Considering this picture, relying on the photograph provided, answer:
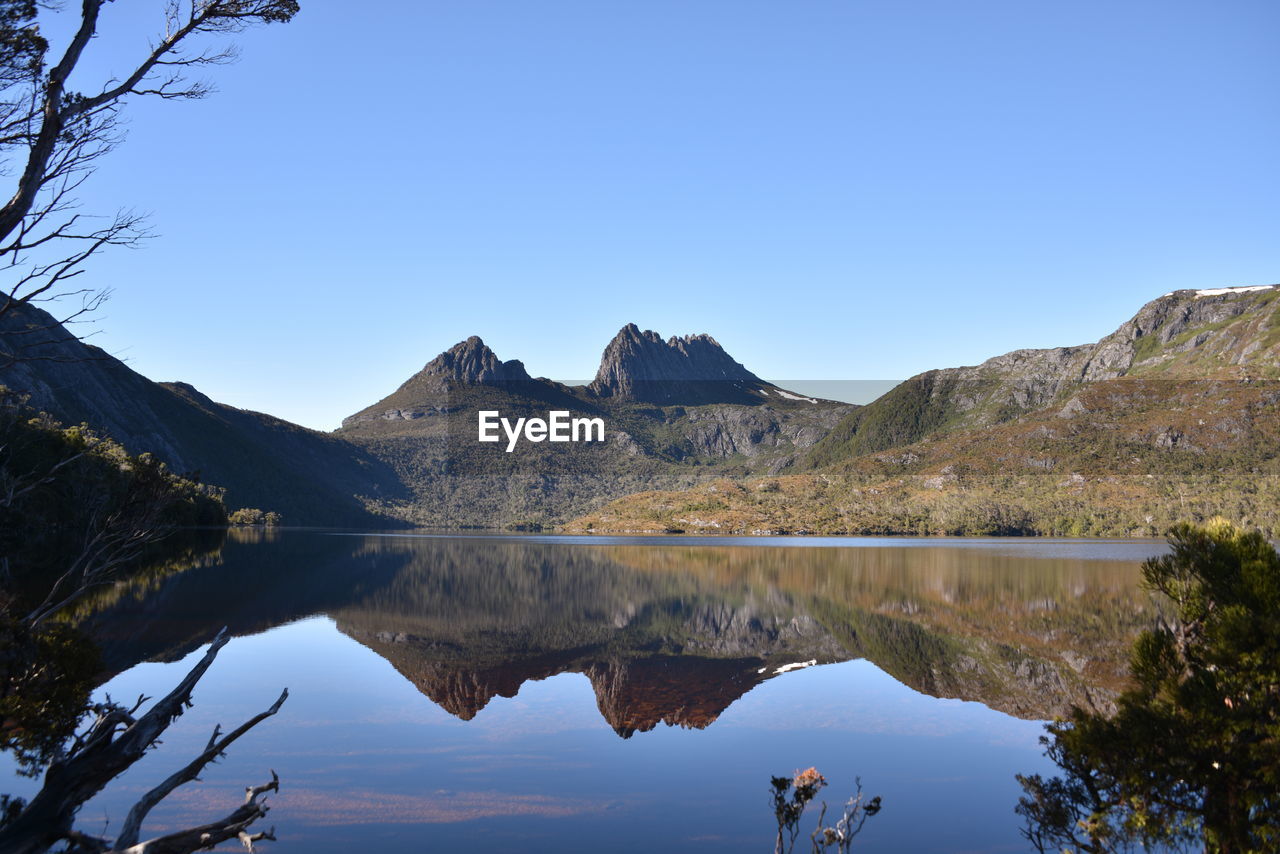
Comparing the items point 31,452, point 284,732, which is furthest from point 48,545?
point 284,732

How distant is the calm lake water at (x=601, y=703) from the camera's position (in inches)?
650

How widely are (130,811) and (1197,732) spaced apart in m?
15.5

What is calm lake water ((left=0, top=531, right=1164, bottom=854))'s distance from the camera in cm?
1652

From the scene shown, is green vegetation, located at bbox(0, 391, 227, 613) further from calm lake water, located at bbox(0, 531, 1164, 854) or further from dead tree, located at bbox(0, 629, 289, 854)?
dead tree, located at bbox(0, 629, 289, 854)

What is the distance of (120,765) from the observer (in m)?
14.7

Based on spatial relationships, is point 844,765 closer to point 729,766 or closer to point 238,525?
point 729,766

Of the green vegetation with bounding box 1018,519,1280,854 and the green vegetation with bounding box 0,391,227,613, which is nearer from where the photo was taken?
the green vegetation with bounding box 1018,519,1280,854

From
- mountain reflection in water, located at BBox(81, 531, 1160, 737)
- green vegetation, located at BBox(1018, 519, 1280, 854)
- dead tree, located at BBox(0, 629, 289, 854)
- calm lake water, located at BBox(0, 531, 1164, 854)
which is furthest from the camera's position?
mountain reflection in water, located at BBox(81, 531, 1160, 737)

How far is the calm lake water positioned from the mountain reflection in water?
0.75 feet

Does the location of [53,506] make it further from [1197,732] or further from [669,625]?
[1197,732]

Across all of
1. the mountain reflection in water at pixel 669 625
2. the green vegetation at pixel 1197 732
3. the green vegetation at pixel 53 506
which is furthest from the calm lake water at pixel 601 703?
the green vegetation at pixel 53 506

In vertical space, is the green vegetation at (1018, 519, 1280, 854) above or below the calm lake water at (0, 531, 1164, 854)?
above

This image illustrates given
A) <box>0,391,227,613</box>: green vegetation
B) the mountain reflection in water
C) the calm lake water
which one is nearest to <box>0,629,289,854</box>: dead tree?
the calm lake water

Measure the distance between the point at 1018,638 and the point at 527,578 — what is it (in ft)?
158
